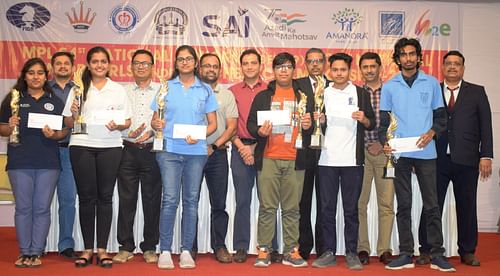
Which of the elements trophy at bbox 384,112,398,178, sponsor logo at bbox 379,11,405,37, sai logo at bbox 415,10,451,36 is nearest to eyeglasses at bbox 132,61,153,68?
trophy at bbox 384,112,398,178

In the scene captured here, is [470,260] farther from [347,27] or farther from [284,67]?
[347,27]

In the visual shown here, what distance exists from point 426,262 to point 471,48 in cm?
450

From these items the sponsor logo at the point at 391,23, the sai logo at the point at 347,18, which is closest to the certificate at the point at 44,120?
the sai logo at the point at 347,18

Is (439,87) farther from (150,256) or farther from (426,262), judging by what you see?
(150,256)

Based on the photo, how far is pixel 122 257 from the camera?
475 cm

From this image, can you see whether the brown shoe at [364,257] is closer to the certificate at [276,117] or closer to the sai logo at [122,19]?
the certificate at [276,117]

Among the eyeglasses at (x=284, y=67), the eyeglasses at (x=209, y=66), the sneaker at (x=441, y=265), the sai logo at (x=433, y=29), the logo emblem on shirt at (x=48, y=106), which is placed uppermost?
the sai logo at (x=433, y=29)

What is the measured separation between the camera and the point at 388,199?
4.99 m

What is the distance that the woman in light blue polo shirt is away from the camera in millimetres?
4551

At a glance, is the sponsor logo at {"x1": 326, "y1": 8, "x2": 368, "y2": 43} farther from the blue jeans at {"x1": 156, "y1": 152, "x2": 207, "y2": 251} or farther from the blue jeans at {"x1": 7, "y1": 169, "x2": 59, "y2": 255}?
the blue jeans at {"x1": 7, "y1": 169, "x2": 59, "y2": 255}

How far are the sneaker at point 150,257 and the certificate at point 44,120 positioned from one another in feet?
4.39

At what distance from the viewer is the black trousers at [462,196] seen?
196 inches

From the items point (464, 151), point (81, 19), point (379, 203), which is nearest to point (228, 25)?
point (81, 19)

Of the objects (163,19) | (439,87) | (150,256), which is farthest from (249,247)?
(163,19)
